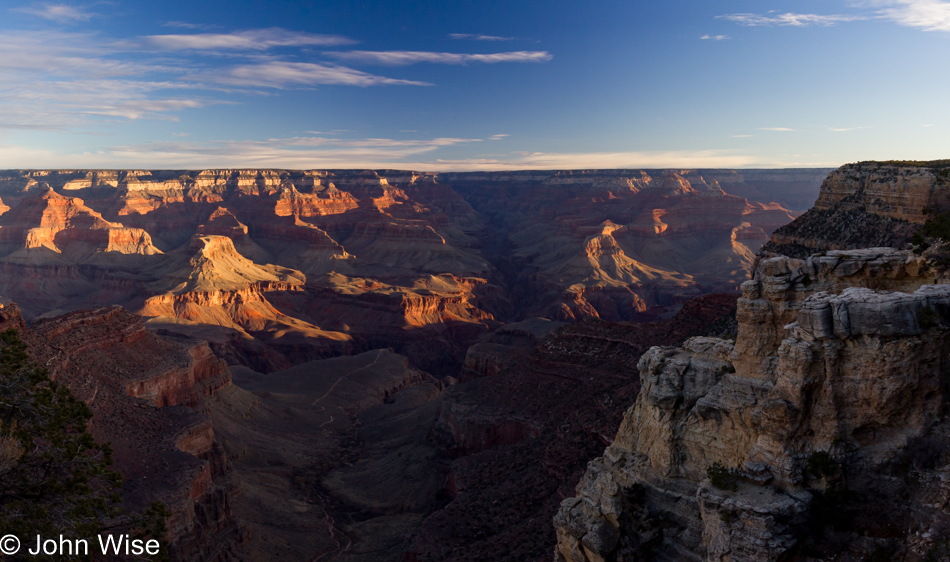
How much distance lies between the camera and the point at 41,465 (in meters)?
19.2

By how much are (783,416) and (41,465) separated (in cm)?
2195

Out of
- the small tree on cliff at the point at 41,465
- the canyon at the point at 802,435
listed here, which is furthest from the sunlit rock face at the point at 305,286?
the canyon at the point at 802,435

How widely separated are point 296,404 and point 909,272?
70.5 m

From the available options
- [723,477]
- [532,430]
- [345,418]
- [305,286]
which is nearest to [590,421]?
[532,430]

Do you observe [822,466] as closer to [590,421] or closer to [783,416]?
[783,416]

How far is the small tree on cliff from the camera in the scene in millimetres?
18047

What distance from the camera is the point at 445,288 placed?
16300cm

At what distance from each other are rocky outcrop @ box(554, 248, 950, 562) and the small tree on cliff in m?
15.6

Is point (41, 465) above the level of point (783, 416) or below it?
below

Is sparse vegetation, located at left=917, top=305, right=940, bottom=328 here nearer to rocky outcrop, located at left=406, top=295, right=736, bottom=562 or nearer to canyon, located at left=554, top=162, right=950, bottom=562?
canyon, located at left=554, top=162, right=950, bottom=562

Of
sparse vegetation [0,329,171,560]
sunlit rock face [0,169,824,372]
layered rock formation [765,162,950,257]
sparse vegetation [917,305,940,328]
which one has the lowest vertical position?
sunlit rock face [0,169,824,372]

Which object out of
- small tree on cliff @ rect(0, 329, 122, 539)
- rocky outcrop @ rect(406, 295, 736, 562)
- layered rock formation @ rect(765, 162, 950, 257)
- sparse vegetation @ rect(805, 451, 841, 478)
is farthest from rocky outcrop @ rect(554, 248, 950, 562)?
layered rock formation @ rect(765, 162, 950, 257)

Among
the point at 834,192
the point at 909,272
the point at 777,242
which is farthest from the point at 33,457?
the point at 834,192

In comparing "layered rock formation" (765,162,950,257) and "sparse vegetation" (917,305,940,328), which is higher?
"layered rock formation" (765,162,950,257)
